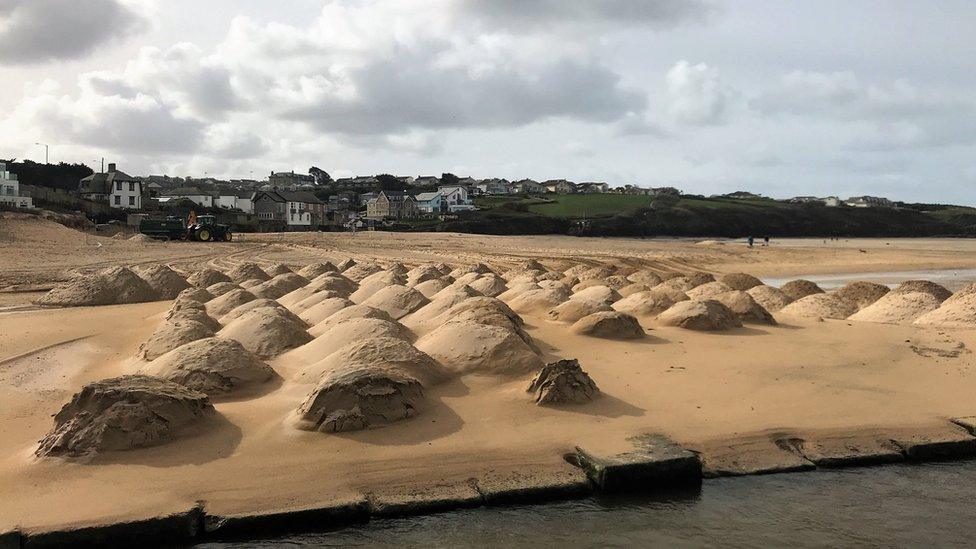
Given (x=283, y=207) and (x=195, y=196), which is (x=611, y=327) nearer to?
(x=283, y=207)

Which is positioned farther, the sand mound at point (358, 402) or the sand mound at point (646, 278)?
the sand mound at point (646, 278)

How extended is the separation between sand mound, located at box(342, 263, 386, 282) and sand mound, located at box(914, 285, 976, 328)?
1414 cm

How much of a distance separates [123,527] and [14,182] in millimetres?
57628

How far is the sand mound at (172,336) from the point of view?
999 centimetres

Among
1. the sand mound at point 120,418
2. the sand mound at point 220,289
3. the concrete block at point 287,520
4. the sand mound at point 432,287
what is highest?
the sand mound at point 432,287

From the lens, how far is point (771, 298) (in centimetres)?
1717

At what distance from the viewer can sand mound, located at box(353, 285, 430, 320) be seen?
14.1 meters

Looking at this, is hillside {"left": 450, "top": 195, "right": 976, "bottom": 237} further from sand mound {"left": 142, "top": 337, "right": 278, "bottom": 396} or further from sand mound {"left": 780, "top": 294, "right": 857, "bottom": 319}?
sand mound {"left": 142, "top": 337, "right": 278, "bottom": 396}

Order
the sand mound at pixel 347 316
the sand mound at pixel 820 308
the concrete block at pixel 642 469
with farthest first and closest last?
the sand mound at pixel 820 308
the sand mound at pixel 347 316
the concrete block at pixel 642 469

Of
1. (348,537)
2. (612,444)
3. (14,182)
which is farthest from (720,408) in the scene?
(14,182)

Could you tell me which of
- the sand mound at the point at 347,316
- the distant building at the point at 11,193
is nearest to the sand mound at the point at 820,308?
the sand mound at the point at 347,316

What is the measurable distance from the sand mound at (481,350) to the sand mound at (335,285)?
726 cm

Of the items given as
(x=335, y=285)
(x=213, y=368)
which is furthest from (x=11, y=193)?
(x=213, y=368)

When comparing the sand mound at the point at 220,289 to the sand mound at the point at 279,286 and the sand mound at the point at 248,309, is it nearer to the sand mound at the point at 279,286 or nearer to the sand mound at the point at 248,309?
the sand mound at the point at 279,286
